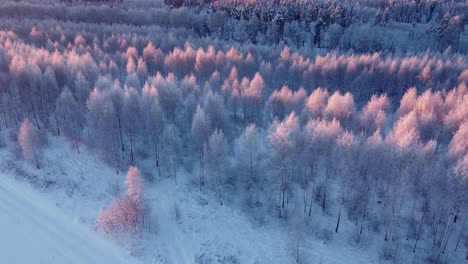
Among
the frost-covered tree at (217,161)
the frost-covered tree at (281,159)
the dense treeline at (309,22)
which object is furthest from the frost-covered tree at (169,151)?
the dense treeline at (309,22)

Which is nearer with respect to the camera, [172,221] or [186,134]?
[172,221]

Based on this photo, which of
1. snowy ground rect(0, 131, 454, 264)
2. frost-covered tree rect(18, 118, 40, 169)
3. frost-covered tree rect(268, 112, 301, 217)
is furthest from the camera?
frost-covered tree rect(18, 118, 40, 169)

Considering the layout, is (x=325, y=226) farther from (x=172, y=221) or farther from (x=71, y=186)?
(x=71, y=186)

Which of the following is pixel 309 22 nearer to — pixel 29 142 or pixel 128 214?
pixel 29 142

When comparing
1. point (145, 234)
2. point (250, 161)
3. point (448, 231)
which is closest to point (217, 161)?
point (250, 161)

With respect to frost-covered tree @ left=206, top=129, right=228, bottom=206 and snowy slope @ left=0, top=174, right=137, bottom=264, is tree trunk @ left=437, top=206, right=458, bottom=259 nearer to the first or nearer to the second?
frost-covered tree @ left=206, top=129, right=228, bottom=206

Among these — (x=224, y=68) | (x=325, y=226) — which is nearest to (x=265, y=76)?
(x=224, y=68)

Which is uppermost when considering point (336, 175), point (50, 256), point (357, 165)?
point (357, 165)

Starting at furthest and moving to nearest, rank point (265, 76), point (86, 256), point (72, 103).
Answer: point (265, 76)
point (72, 103)
point (86, 256)

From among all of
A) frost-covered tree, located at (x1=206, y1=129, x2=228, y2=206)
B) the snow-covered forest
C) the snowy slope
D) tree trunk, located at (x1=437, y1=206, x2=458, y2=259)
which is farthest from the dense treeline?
the snowy slope
